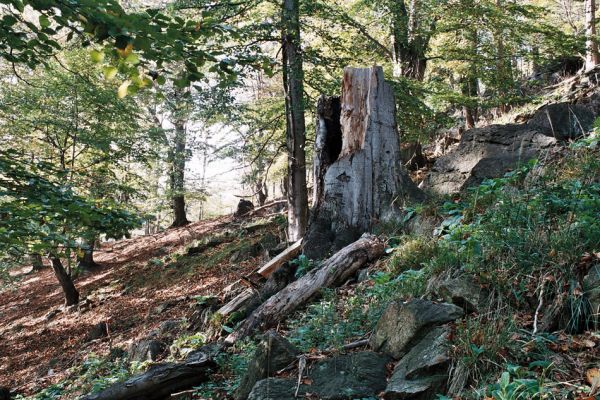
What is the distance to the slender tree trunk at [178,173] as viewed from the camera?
14648 millimetres

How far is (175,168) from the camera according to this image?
15.0m

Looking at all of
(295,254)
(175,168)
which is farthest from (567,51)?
(175,168)

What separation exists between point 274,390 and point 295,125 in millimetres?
6238

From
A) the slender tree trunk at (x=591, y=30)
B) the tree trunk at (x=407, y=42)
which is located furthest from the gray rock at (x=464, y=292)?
the slender tree trunk at (x=591, y=30)

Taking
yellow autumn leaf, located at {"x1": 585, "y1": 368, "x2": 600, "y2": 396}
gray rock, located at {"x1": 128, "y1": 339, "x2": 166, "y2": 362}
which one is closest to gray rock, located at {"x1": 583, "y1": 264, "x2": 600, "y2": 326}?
yellow autumn leaf, located at {"x1": 585, "y1": 368, "x2": 600, "y2": 396}

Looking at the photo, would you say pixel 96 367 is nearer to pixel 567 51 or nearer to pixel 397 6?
pixel 397 6

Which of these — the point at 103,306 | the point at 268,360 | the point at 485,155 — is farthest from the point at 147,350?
the point at 103,306

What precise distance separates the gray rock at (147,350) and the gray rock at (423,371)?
14.1 ft

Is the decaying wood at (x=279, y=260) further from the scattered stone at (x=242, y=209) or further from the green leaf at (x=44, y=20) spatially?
the scattered stone at (x=242, y=209)

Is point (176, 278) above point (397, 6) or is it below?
below

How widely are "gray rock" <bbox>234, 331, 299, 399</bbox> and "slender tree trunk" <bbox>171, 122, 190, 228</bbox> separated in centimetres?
1145

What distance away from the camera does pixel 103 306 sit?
11.4 m

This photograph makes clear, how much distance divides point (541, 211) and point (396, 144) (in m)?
3.16

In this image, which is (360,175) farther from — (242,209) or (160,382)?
(242,209)
